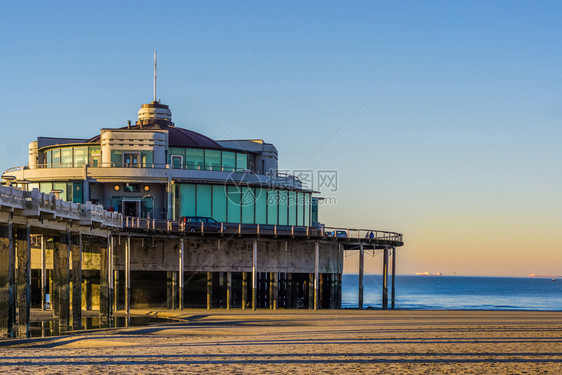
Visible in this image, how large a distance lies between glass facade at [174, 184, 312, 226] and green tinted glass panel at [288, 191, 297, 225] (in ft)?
0.26

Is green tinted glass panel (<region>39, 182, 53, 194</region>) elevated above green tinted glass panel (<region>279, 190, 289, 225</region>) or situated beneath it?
elevated above

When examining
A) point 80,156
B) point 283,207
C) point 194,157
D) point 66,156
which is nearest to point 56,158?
point 66,156

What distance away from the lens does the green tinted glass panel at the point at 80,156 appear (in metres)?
61.0

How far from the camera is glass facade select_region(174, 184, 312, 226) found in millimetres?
57031

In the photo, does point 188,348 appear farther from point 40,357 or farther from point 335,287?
point 335,287

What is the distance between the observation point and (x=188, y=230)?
51.0 meters

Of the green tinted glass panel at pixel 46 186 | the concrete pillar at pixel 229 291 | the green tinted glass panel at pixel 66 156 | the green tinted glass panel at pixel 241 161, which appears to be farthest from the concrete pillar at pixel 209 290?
the green tinted glass panel at pixel 66 156

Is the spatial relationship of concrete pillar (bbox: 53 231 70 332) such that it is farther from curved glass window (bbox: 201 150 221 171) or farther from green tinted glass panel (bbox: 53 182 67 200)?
curved glass window (bbox: 201 150 221 171)

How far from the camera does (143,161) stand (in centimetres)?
5903

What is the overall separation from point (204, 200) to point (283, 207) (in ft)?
21.5

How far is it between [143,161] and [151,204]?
346 centimetres

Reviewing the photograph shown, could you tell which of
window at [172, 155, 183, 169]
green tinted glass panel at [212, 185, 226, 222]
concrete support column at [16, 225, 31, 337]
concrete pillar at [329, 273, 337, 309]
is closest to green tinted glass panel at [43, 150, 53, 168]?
window at [172, 155, 183, 169]

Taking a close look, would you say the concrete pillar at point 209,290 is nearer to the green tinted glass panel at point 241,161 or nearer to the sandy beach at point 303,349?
the green tinted glass panel at point 241,161

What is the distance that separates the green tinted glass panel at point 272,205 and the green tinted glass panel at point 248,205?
142 cm
